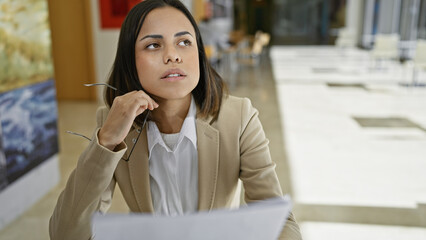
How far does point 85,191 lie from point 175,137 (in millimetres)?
315

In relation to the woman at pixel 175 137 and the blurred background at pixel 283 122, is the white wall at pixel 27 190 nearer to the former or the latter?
the blurred background at pixel 283 122

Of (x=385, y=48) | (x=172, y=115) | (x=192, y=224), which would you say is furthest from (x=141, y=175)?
(x=385, y=48)

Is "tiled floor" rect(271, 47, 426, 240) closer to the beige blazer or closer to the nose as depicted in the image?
the beige blazer

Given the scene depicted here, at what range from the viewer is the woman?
1046 mm

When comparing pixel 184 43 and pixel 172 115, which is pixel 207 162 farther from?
pixel 184 43

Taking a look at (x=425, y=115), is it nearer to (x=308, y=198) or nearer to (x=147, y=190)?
(x=308, y=198)

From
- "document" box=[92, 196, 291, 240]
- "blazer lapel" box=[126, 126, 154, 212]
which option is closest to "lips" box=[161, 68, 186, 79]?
"blazer lapel" box=[126, 126, 154, 212]

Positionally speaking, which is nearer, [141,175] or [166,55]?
[166,55]

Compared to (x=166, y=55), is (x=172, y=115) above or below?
below

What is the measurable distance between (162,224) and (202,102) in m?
0.70

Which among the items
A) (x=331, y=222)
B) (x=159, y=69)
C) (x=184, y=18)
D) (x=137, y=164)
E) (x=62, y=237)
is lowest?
(x=331, y=222)

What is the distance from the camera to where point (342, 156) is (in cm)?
418

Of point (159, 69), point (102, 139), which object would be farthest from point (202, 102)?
point (102, 139)

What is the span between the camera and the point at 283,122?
5594 millimetres
